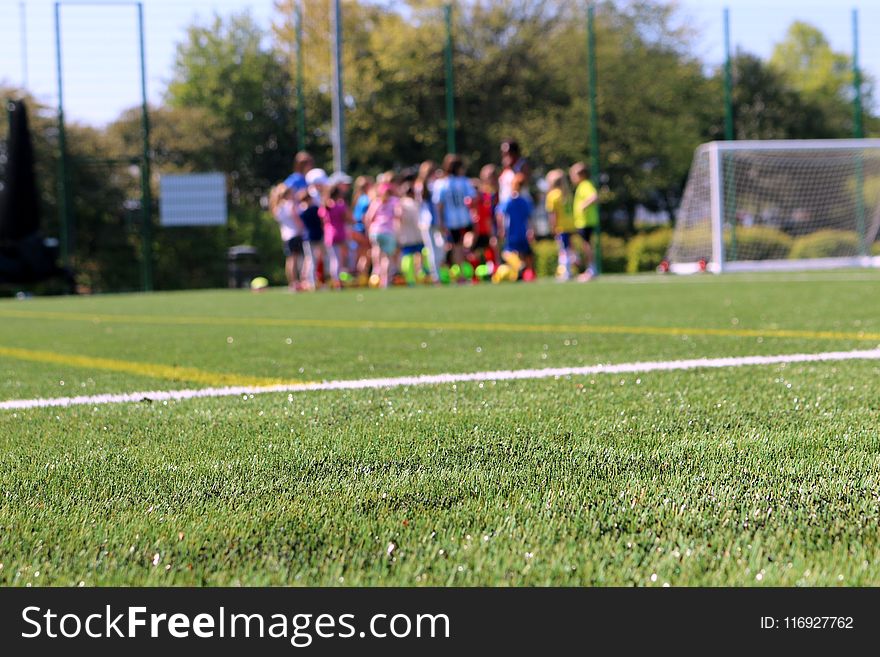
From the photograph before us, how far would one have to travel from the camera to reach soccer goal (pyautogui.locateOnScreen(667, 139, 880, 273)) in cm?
2319

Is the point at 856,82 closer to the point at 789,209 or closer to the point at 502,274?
the point at 789,209

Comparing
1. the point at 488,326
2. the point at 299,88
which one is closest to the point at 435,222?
the point at 299,88

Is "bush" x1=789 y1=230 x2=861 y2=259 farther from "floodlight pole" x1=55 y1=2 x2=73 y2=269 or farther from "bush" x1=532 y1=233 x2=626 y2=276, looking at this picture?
"floodlight pole" x1=55 y1=2 x2=73 y2=269

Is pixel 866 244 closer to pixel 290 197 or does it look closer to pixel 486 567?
pixel 290 197

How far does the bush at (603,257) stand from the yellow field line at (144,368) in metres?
20.3

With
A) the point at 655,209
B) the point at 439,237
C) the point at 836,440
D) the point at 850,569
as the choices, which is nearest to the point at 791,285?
the point at 439,237

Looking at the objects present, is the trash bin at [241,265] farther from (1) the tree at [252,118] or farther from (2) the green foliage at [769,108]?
(2) the green foliage at [769,108]

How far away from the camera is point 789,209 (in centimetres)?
2406

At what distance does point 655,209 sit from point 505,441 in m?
39.2

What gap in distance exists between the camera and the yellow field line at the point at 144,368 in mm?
4453

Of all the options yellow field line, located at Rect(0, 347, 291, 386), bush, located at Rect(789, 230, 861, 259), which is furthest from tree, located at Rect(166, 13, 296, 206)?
yellow field line, located at Rect(0, 347, 291, 386)

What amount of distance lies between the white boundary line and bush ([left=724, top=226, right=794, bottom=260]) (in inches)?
749


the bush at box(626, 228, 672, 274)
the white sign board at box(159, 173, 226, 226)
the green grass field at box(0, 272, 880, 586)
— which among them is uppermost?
the white sign board at box(159, 173, 226, 226)

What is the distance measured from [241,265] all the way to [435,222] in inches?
341
